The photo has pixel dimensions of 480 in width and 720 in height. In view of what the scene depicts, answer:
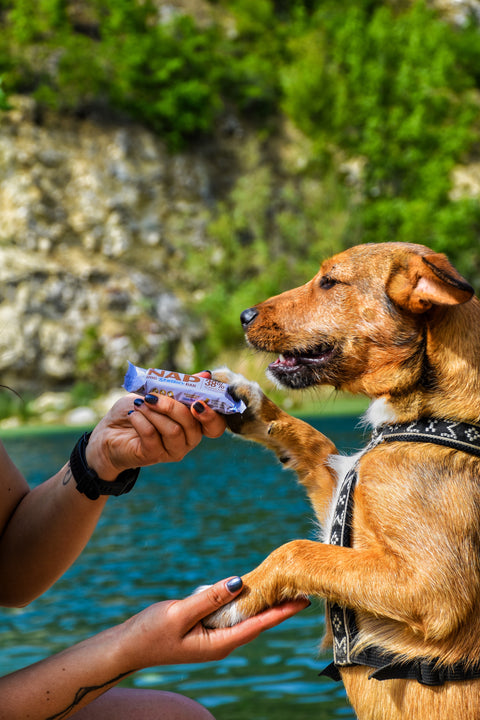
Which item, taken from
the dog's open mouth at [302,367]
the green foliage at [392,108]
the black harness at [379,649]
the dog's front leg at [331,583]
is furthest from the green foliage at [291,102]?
the dog's front leg at [331,583]

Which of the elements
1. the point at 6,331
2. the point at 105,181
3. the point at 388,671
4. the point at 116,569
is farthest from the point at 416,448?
the point at 105,181

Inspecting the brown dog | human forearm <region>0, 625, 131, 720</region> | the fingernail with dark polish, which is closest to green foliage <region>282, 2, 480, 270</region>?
the brown dog

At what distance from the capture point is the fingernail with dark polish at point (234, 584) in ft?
7.13

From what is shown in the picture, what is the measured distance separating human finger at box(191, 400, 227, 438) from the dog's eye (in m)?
0.68

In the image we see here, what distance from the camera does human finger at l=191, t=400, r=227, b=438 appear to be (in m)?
2.43

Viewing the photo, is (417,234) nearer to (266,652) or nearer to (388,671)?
(266,652)

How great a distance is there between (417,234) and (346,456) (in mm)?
39697

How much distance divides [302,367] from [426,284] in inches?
23.9

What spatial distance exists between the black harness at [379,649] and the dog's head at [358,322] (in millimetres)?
195

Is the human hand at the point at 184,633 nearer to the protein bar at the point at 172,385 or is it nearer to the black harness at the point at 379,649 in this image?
the black harness at the point at 379,649

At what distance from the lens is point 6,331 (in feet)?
105

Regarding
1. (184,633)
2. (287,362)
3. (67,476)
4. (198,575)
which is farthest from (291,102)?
(184,633)

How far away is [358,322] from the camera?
2.67 meters

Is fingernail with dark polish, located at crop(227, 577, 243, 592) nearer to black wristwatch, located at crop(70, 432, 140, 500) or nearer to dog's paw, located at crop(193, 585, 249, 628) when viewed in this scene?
dog's paw, located at crop(193, 585, 249, 628)
